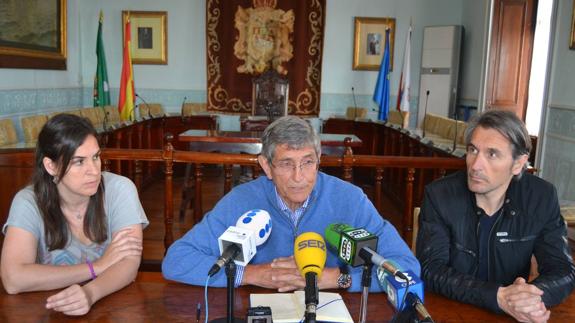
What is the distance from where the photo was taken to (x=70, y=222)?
1753 mm

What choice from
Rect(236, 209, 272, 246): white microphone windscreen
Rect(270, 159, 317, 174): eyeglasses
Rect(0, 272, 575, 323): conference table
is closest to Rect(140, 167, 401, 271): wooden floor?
Rect(0, 272, 575, 323): conference table

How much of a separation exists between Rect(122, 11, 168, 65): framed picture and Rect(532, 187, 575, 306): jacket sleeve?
26.6 feet

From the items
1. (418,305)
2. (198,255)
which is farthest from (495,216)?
(198,255)

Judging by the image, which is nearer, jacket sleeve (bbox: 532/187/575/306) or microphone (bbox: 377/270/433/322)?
microphone (bbox: 377/270/433/322)

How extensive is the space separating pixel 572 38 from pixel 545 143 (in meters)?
1.23

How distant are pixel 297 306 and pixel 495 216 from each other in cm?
87

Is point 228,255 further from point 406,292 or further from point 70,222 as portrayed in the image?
point 70,222

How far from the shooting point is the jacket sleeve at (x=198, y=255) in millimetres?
1479

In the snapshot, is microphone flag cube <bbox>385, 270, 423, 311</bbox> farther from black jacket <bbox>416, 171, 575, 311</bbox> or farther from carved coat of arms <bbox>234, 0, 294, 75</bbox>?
carved coat of arms <bbox>234, 0, 294, 75</bbox>

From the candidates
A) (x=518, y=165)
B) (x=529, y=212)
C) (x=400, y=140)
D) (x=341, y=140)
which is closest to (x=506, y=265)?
(x=529, y=212)

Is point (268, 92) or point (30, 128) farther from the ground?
point (268, 92)

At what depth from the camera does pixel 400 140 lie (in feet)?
19.4

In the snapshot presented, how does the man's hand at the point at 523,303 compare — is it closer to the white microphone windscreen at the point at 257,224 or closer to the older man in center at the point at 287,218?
the older man in center at the point at 287,218

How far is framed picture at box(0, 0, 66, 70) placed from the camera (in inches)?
231
